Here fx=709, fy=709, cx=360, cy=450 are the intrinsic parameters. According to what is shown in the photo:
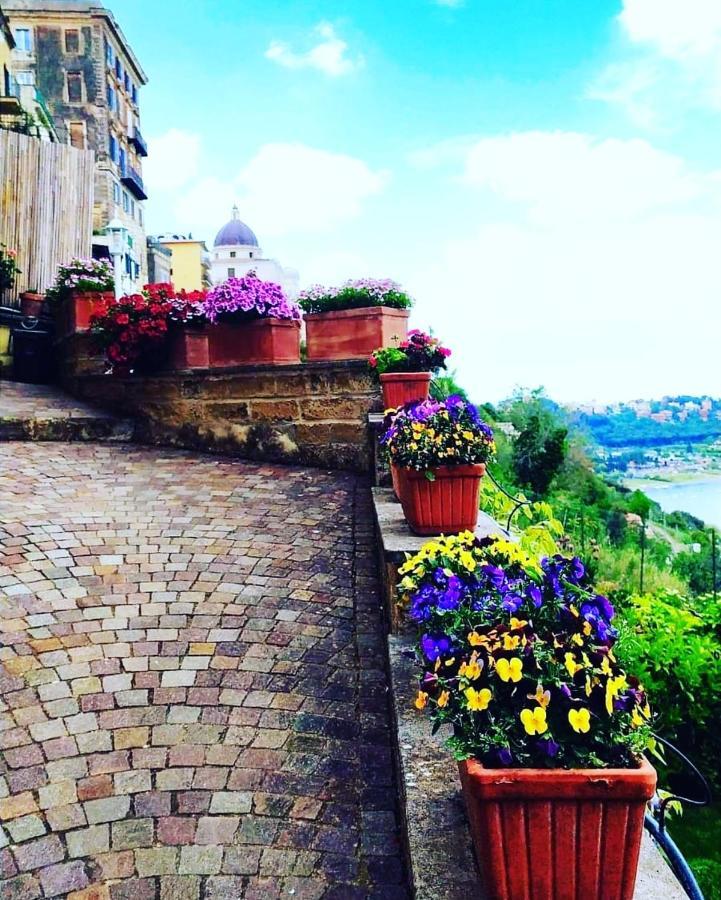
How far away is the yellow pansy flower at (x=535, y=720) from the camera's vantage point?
1.34 meters

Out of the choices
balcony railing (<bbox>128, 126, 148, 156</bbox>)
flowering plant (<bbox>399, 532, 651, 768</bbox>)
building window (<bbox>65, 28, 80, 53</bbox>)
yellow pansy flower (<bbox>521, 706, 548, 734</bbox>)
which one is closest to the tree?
flowering plant (<bbox>399, 532, 651, 768</bbox>)

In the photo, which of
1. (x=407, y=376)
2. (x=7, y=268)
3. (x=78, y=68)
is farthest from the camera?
(x=78, y=68)

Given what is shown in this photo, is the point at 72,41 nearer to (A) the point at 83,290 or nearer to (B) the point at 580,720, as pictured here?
(A) the point at 83,290

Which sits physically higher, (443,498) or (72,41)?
(72,41)

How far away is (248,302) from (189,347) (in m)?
0.81

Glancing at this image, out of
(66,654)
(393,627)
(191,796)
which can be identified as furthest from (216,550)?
(191,796)

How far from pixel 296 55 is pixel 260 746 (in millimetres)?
8822

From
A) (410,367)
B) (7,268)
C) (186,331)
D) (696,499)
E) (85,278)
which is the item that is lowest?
(696,499)

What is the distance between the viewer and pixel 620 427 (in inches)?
890

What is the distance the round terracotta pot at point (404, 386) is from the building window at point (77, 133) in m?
30.4

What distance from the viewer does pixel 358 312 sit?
5.59 meters

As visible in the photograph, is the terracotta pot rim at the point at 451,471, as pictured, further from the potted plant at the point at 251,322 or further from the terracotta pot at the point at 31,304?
the terracotta pot at the point at 31,304

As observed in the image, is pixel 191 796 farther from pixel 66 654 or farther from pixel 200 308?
pixel 200 308

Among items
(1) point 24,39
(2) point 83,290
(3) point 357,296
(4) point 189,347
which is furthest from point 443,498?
(1) point 24,39
